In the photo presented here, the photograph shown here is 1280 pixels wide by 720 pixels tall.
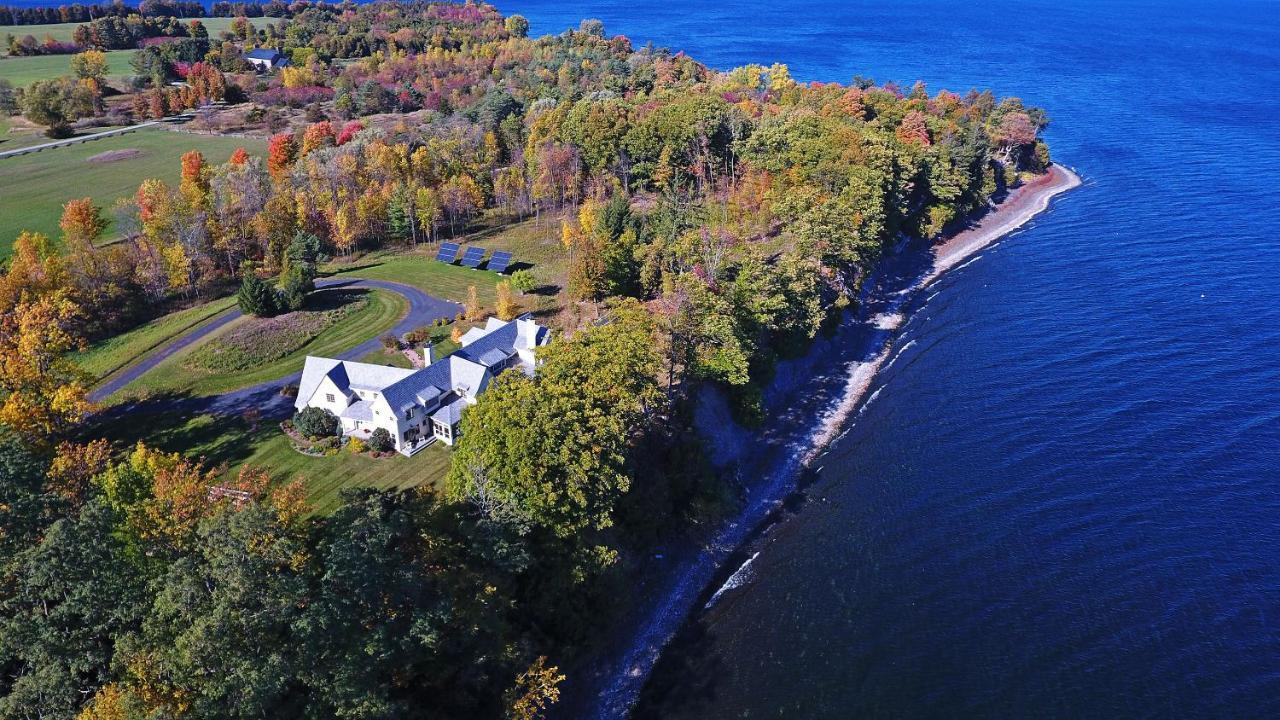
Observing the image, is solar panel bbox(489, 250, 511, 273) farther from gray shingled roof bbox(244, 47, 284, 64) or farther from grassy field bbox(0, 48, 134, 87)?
grassy field bbox(0, 48, 134, 87)

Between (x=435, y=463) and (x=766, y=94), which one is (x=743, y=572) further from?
(x=766, y=94)

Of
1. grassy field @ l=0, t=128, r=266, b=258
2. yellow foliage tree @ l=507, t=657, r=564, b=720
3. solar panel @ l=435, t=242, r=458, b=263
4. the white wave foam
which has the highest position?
grassy field @ l=0, t=128, r=266, b=258

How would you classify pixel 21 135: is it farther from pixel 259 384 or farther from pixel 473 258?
pixel 259 384

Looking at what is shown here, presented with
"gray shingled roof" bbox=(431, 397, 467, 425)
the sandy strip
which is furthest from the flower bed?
the sandy strip

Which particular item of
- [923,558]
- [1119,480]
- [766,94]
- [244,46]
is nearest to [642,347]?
[923,558]

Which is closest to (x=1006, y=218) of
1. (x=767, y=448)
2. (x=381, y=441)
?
(x=767, y=448)

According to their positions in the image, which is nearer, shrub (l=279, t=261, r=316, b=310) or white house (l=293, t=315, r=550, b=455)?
white house (l=293, t=315, r=550, b=455)
